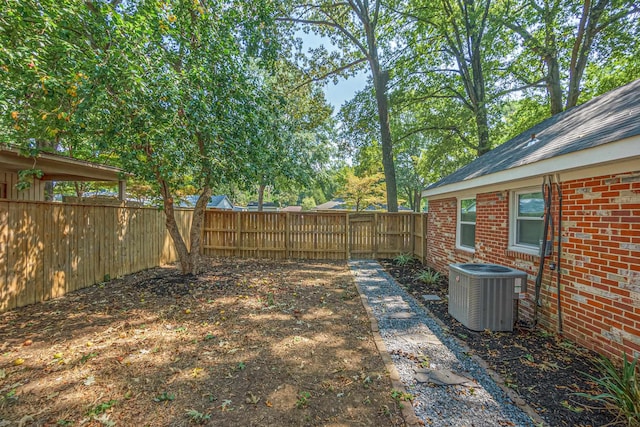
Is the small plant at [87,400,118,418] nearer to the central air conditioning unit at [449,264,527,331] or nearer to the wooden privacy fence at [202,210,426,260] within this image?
the central air conditioning unit at [449,264,527,331]

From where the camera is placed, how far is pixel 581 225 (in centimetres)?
350

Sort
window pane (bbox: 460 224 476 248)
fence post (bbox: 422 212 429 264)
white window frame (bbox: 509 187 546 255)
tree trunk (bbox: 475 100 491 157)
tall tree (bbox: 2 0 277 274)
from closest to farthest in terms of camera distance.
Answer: tall tree (bbox: 2 0 277 274)
white window frame (bbox: 509 187 546 255)
window pane (bbox: 460 224 476 248)
fence post (bbox: 422 212 429 264)
tree trunk (bbox: 475 100 491 157)

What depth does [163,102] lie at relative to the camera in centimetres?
420

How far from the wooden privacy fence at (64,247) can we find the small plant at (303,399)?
16.3ft

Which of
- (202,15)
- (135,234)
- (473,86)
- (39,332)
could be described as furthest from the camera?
(473,86)

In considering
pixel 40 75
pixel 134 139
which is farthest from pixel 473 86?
pixel 40 75

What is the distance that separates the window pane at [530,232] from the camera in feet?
14.3

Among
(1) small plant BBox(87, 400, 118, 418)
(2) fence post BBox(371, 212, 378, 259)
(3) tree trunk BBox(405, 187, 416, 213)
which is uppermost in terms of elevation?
(3) tree trunk BBox(405, 187, 416, 213)

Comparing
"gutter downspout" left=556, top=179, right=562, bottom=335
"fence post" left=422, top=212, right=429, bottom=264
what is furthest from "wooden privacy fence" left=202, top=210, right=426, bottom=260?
"gutter downspout" left=556, top=179, right=562, bottom=335

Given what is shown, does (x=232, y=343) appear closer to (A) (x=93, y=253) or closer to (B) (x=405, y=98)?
(A) (x=93, y=253)

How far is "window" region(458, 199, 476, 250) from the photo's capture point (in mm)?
6336

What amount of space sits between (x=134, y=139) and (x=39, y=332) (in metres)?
2.87

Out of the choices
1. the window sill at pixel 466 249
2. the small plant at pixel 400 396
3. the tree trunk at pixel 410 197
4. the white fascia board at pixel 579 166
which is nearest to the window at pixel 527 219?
the white fascia board at pixel 579 166

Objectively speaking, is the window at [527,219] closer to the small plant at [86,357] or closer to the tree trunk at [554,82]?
the small plant at [86,357]
